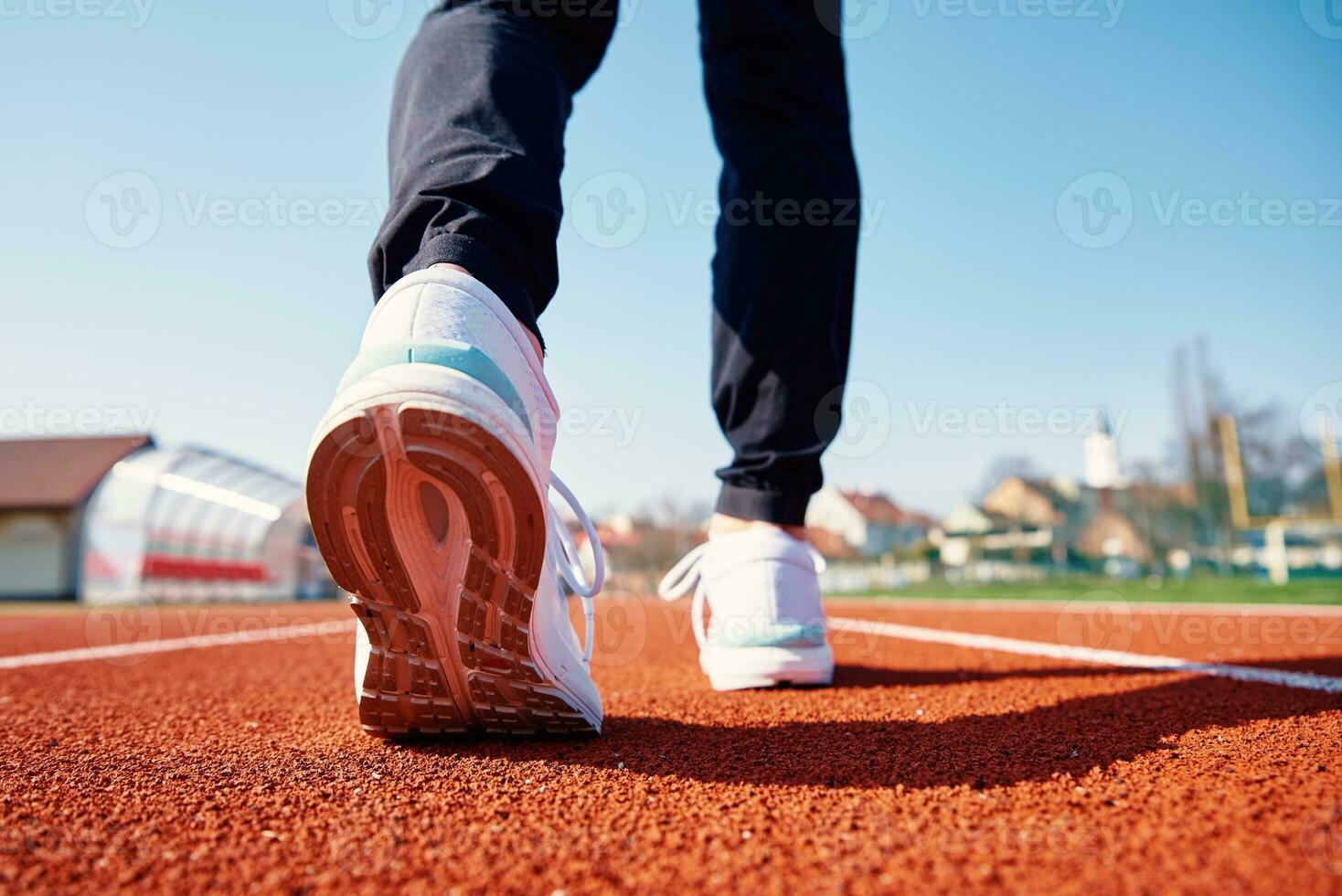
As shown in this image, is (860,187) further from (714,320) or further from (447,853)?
(447,853)

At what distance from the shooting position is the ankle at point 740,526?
1.56m

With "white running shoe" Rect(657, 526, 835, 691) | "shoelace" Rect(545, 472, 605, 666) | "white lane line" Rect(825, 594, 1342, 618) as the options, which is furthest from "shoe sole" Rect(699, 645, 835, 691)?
"white lane line" Rect(825, 594, 1342, 618)

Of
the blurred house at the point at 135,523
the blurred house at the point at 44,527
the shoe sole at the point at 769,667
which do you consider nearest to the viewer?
the shoe sole at the point at 769,667

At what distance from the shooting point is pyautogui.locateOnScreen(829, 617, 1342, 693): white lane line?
61.8 inches

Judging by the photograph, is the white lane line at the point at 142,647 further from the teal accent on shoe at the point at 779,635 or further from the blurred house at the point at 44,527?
the blurred house at the point at 44,527

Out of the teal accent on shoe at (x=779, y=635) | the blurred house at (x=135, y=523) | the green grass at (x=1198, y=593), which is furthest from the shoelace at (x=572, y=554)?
the blurred house at (x=135, y=523)

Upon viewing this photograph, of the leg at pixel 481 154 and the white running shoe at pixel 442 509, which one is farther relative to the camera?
the leg at pixel 481 154

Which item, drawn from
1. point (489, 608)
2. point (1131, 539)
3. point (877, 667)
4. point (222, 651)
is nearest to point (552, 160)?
point (489, 608)

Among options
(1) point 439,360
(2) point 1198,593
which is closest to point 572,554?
(1) point 439,360

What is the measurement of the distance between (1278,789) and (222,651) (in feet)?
10.5

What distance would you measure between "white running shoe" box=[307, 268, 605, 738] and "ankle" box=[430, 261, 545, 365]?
0.02m

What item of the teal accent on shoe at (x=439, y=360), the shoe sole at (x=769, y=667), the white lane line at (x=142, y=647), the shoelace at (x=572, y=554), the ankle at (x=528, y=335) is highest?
the ankle at (x=528, y=335)

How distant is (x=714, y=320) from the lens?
5.64 feet

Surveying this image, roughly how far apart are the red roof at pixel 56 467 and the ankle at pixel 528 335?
81.9 feet
